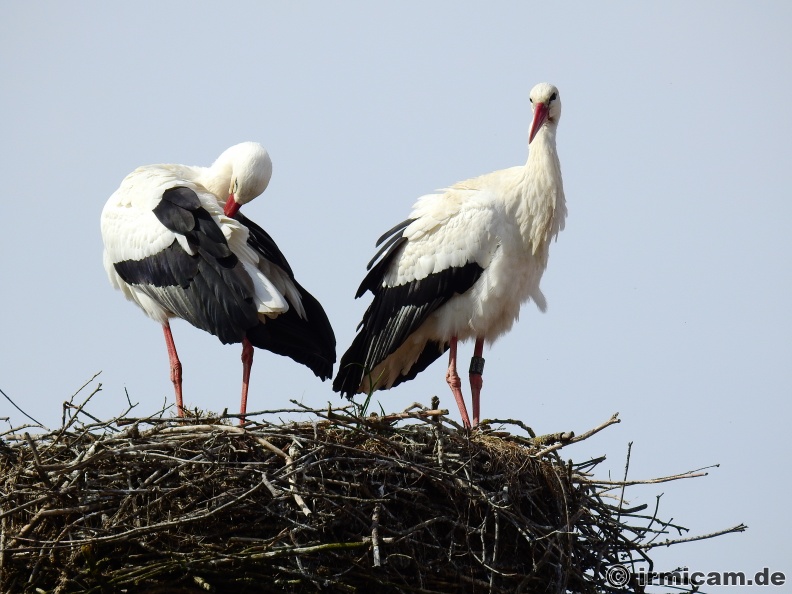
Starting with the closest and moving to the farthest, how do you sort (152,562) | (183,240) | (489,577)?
(152,562)
(489,577)
(183,240)

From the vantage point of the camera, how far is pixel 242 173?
863 centimetres

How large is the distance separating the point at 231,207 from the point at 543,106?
212cm

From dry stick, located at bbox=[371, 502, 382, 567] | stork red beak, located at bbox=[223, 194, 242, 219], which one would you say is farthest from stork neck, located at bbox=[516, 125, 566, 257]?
dry stick, located at bbox=[371, 502, 382, 567]

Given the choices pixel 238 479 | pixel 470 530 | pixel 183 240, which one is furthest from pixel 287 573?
pixel 183 240

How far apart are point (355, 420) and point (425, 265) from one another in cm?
245

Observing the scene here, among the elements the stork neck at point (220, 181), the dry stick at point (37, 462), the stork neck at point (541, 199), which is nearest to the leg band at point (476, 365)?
the stork neck at point (541, 199)

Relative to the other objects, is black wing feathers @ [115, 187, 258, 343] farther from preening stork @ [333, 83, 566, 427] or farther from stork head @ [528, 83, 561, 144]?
stork head @ [528, 83, 561, 144]

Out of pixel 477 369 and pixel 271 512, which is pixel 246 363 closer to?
pixel 477 369

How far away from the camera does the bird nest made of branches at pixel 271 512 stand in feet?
20.0

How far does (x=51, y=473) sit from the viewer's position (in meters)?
6.17

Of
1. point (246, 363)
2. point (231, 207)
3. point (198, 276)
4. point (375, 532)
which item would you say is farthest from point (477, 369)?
point (375, 532)

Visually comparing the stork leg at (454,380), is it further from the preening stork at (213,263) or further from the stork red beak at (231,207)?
the stork red beak at (231,207)

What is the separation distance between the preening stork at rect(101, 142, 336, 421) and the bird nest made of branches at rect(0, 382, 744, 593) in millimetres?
1491

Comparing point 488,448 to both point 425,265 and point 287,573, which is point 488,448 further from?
point 425,265
